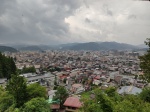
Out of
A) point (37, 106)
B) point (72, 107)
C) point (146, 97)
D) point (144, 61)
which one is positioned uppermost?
point (144, 61)

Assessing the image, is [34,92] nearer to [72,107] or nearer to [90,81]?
[72,107]

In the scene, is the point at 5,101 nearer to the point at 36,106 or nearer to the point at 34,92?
the point at 34,92

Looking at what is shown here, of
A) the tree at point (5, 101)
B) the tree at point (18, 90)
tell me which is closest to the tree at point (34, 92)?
the tree at point (18, 90)

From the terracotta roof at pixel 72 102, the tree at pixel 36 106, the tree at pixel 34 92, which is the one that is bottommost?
the terracotta roof at pixel 72 102

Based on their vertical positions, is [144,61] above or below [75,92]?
above

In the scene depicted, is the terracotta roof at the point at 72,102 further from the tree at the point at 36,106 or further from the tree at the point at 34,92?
the tree at the point at 36,106

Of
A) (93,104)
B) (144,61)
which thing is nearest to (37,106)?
(93,104)

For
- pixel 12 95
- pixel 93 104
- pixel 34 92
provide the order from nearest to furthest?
pixel 93 104
pixel 12 95
pixel 34 92

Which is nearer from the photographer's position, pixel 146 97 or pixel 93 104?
pixel 93 104
